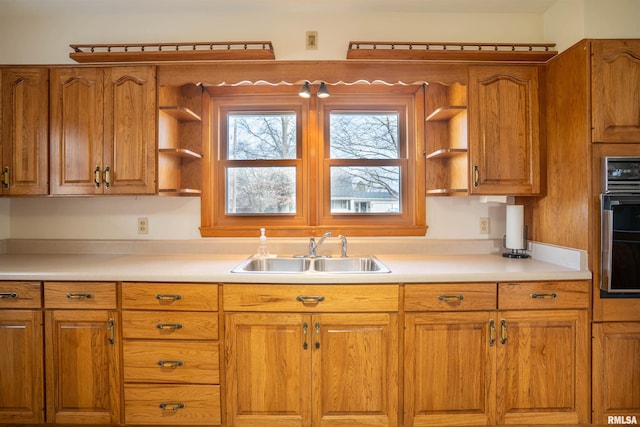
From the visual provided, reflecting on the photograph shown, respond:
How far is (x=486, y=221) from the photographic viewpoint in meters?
2.44

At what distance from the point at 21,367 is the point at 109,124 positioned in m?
1.37

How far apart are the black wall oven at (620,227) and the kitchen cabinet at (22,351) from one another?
9.51 feet

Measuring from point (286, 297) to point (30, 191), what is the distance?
5.53ft

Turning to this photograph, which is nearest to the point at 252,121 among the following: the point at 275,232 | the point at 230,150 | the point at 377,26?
the point at 230,150

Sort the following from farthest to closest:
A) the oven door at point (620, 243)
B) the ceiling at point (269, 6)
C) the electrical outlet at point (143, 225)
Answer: the electrical outlet at point (143, 225)
the ceiling at point (269, 6)
the oven door at point (620, 243)

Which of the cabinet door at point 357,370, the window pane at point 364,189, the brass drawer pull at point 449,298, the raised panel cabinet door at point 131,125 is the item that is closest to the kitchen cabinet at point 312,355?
the cabinet door at point 357,370

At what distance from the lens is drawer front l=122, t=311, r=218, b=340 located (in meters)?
1.78

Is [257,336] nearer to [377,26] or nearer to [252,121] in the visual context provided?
[252,121]

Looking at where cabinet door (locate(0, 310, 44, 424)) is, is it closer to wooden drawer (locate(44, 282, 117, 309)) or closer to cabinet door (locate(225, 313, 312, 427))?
wooden drawer (locate(44, 282, 117, 309))

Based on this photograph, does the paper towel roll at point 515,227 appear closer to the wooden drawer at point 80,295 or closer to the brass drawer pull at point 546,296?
the brass drawer pull at point 546,296

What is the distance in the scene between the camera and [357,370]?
5.83 ft

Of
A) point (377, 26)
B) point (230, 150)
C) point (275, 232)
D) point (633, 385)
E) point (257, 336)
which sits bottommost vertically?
point (633, 385)

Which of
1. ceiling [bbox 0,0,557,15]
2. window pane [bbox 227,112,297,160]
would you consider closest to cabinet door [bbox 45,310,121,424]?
window pane [bbox 227,112,297,160]

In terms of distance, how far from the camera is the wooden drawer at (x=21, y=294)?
1.81 metres
